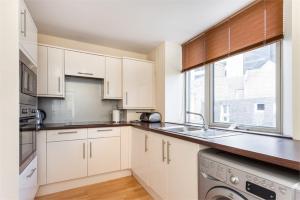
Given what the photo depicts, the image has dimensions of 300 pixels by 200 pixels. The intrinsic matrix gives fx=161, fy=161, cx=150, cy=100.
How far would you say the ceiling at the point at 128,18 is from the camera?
170 centimetres

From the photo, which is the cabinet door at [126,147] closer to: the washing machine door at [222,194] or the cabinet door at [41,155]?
the cabinet door at [41,155]

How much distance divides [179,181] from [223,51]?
1552 millimetres

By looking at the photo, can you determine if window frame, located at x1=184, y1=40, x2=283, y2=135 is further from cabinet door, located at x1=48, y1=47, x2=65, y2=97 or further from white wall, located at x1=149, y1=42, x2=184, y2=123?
cabinet door, located at x1=48, y1=47, x2=65, y2=97

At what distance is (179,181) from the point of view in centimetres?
143

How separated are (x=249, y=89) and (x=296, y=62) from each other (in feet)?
1.83

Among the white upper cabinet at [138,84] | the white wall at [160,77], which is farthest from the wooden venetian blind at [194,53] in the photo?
the white upper cabinet at [138,84]

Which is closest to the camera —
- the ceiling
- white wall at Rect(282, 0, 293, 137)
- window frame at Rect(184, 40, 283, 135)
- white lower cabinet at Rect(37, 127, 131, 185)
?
white wall at Rect(282, 0, 293, 137)

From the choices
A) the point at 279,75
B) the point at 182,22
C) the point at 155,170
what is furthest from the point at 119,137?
the point at 279,75

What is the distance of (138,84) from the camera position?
284cm

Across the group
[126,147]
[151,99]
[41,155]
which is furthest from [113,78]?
[41,155]

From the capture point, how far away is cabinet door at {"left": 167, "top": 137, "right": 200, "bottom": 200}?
126cm

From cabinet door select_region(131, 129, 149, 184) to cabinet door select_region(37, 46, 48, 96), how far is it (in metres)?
1.38
